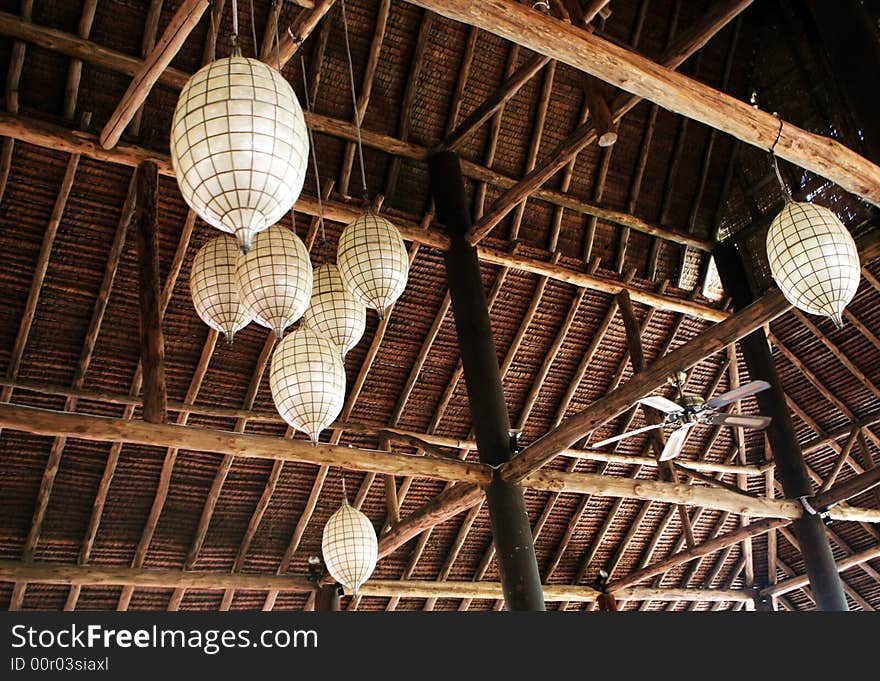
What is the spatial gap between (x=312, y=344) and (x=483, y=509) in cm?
547

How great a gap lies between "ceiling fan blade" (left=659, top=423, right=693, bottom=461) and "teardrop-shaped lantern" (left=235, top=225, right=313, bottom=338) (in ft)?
10.7

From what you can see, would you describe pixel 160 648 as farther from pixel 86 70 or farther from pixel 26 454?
pixel 26 454

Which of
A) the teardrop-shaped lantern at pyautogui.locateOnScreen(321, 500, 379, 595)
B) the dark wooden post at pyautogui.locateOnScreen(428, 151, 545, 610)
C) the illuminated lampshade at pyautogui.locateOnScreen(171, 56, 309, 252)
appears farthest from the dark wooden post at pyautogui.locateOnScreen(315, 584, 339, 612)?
the illuminated lampshade at pyautogui.locateOnScreen(171, 56, 309, 252)

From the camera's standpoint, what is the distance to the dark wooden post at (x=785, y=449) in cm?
717

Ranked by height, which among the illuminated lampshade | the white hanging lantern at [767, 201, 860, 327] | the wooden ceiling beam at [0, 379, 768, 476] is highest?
the wooden ceiling beam at [0, 379, 768, 476]

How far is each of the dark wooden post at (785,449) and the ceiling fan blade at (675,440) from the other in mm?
1946

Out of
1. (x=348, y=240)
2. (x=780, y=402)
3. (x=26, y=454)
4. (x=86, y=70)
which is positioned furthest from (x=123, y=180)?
(x=780, y=402)

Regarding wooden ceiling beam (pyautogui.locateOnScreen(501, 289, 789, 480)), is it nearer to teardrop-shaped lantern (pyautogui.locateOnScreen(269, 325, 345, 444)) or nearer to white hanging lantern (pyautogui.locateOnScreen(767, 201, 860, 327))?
white hanging lantern (pyautogui.locateOnScreen(767, 201, 860, 327))

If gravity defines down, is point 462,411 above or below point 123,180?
below

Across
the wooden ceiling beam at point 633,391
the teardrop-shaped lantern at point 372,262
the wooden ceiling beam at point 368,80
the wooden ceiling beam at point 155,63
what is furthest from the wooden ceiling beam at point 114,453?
the wooden ceiling beam at point 633,391

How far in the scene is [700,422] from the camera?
5.93 meters

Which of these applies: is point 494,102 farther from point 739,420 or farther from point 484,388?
point 739,420

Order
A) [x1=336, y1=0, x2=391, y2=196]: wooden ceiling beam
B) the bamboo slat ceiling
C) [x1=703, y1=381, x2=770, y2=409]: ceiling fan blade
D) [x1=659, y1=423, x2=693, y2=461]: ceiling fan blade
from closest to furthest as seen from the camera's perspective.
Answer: [x1=703, y1=381, x2=770, y2=409]: ceiling fan blade
[x1=659, y1=423, x2=693, y2=461]: ceiling fan blade
the bamboo slat ceiling
[x1=336, y1=0, x2=391, y2=196]: wooden ceiling beam

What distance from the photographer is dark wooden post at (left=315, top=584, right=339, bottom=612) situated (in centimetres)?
795
